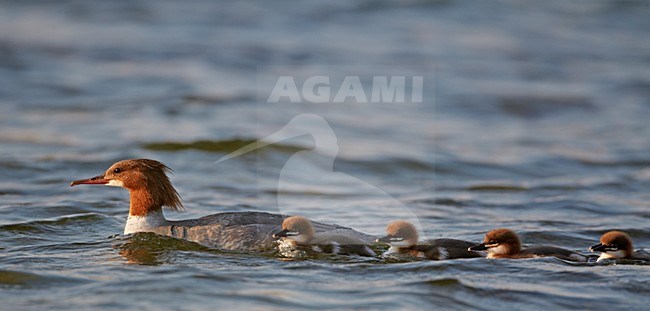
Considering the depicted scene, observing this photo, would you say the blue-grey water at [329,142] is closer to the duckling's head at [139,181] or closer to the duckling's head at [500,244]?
the duckling's head at [500,244]

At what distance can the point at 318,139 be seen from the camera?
1308 centimetres

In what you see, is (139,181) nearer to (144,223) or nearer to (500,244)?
(144,223)

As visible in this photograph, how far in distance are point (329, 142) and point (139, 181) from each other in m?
5.27

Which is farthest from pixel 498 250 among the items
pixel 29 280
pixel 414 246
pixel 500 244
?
pixel 29 280

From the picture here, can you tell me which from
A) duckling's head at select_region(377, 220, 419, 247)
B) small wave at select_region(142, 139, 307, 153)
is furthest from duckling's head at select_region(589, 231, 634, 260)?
small wave at select_region(142, 139, 307, 153)

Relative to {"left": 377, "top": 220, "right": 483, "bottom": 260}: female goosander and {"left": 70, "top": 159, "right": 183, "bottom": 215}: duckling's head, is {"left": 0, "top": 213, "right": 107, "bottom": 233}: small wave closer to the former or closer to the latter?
{"left": 70, "top": 159, "right": 183, "bottom": 215}: duckling's head

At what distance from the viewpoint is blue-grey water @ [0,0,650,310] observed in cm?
685

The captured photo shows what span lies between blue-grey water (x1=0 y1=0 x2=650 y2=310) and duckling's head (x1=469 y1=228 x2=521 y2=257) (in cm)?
15

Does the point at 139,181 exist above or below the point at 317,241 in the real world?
above

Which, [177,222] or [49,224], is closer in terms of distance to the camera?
[177,222]

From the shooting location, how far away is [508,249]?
7488 mm

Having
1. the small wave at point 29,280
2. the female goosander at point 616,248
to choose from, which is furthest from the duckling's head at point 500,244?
the small wave at point 29,280

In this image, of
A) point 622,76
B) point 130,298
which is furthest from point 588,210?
point 622,76

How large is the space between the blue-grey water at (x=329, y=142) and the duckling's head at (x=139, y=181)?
1.13 feet
